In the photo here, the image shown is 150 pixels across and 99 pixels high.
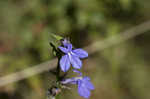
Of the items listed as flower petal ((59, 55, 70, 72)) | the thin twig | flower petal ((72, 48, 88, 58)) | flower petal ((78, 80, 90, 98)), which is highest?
the thin twig

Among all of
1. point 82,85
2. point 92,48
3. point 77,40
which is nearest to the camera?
point 82,85

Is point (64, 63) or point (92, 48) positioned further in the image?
point (92, 48)

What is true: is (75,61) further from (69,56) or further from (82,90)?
(82,90)

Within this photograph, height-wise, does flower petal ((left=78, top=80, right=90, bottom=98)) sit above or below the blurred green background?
below

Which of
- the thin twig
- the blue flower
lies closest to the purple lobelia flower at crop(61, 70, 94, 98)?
the blue flower

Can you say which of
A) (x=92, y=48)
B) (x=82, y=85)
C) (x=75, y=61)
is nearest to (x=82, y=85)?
(x=82, y=85)

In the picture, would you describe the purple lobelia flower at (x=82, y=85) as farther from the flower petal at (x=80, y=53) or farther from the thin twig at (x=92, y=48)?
the thin twig at (x=92, y=48)

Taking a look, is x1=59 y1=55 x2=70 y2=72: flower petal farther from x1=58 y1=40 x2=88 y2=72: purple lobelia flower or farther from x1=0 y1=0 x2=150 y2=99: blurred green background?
x1=0 y1=0 x2=150 y2=99: blurred green background
